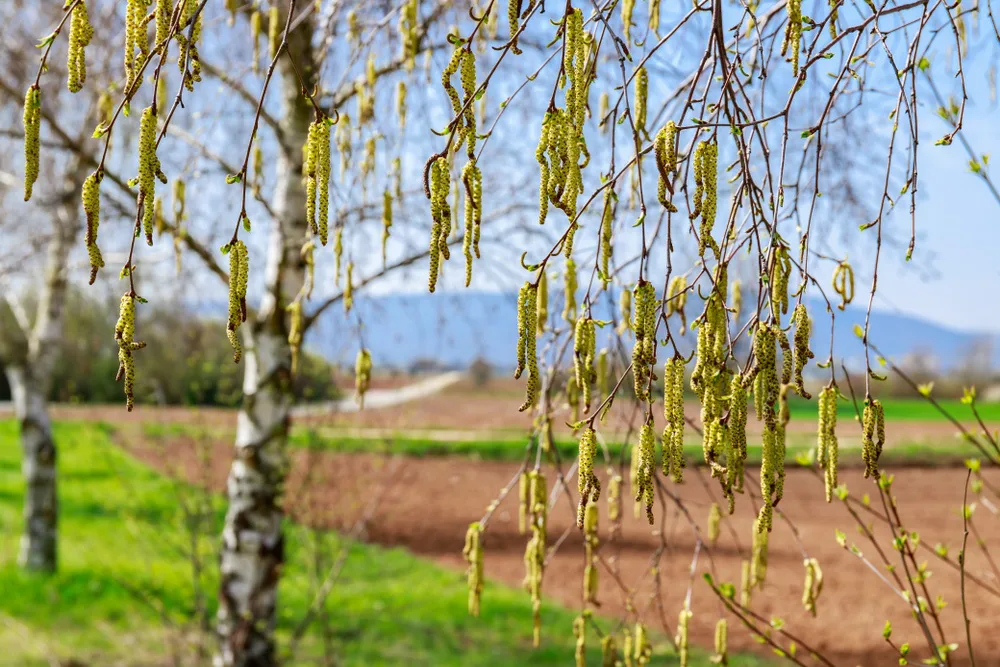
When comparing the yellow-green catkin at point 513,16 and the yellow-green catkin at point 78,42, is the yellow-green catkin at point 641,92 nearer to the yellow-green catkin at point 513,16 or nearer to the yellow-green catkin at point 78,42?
the yellow-green catkin at point 513,16

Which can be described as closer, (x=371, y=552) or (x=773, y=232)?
(x=773, y=232)

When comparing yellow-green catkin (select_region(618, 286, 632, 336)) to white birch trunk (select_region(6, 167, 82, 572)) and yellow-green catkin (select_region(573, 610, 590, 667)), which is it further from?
white birch trunk (select_region(6, 167, 82, 572))

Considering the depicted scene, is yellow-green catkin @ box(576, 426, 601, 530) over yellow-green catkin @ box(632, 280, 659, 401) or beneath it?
beneath

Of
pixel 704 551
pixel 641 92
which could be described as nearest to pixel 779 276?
pixel 641 92

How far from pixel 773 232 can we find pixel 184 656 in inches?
198

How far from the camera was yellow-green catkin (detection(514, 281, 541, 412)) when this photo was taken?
1.04 m

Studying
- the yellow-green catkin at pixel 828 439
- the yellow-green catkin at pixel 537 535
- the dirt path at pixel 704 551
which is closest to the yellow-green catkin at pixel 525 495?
the yellow-green catkin at pixel 537 535

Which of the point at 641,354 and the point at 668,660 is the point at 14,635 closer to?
the point at 668,660

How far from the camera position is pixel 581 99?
1066mm

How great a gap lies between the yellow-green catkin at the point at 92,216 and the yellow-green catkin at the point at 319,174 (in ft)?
0.70

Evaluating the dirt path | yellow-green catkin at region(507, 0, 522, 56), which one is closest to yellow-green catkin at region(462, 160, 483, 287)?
yellow-green catkin at region(507, 0, 522, 56)

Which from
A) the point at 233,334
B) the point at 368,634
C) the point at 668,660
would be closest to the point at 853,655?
the point at 668,660

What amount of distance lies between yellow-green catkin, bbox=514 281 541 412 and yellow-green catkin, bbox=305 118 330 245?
24cm

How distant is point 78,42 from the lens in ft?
3.43
